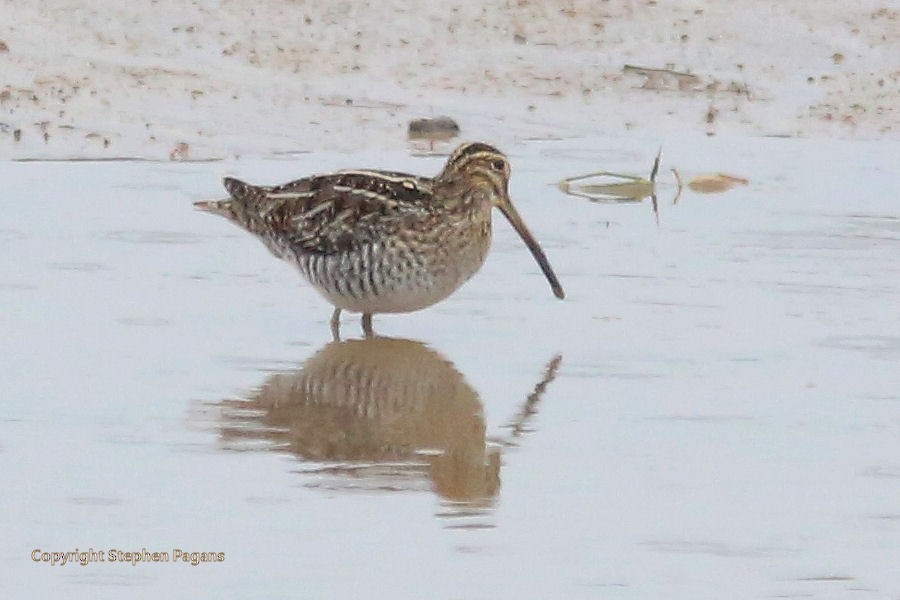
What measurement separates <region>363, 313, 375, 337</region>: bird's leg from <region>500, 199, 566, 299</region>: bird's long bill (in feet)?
2.30

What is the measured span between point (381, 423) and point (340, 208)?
2.11m

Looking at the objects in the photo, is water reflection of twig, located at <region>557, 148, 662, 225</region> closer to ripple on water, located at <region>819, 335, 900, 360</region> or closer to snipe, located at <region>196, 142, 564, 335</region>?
snipe, located at <region>196, 142, 564, 335</region>

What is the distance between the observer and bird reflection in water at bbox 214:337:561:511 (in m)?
6.31

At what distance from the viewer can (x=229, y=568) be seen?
5.41 meters

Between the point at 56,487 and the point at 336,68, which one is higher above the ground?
the point at 336,68

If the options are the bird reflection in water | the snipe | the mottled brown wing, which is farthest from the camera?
the mottled brown wing

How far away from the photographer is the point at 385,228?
876cm

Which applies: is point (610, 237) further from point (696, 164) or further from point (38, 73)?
point (38, 73)

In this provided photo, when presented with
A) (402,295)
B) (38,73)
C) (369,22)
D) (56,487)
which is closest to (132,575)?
(56,487)

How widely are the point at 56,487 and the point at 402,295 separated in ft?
8.70

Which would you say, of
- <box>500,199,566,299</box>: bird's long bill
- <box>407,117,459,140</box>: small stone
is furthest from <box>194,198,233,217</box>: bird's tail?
<box>407,117,459,140</box>: small stone

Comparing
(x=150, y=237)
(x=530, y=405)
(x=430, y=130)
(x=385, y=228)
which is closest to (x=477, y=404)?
(x=530, y=405)

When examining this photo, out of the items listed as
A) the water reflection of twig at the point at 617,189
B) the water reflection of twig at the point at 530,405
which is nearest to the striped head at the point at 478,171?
the water reflection of twig at the point at 530,405

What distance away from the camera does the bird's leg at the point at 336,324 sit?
842 cm
